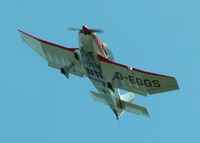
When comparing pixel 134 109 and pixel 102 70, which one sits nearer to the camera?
pixel 102 70

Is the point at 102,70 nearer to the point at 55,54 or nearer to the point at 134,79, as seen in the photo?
the point at 134,79

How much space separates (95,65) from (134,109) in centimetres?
643

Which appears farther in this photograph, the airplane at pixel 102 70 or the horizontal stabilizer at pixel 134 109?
the horizontal stabilizer at pixel 134 109

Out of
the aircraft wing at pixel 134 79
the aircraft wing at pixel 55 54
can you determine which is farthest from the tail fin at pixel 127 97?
the aircraft wing at pixel 55 54

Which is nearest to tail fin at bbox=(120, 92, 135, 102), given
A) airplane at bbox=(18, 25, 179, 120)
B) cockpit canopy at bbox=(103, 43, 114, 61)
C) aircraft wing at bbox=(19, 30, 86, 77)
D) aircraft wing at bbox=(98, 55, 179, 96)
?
airplane at bbox=(18, 25, 179, 120)

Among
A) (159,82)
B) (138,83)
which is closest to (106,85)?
(138,83)

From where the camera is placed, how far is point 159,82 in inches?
1126

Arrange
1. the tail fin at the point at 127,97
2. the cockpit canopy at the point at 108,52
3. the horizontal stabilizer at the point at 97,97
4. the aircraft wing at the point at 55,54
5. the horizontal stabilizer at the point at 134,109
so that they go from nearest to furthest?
the cockpit canopy at the point at 108,52 → the aircraft wing at the point at 55,54 → the horizontal stabilizer at the point at 134,109 → the horizontal stabilizer at the point at 97,97 → the tail fin at the point at 127,97

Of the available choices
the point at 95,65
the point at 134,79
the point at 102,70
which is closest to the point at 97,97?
the point at 102,70

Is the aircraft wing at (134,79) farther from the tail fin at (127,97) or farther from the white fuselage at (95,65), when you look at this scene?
the tail fin at (127,97)

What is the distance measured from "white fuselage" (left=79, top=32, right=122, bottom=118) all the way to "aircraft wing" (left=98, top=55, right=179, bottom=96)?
0.48 meters

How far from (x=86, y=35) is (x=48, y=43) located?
540 centimetres

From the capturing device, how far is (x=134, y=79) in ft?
98.3

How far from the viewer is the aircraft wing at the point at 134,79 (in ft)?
92.9
